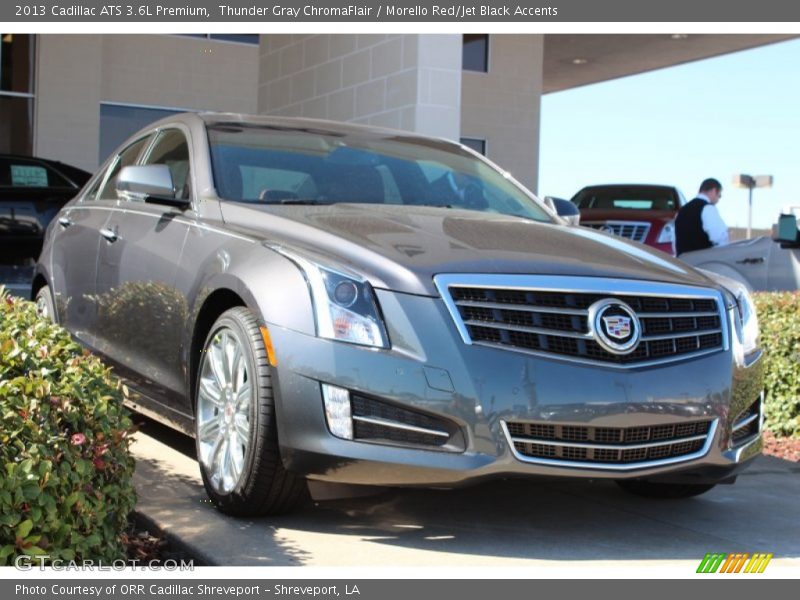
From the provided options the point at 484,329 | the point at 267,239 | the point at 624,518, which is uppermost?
the point at 267,239

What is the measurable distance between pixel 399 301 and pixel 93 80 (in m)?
14.2

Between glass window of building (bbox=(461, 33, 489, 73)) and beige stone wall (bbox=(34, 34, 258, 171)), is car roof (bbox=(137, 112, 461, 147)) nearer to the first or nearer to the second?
beige stone wall (bbox=(34, 34, 258, 171))

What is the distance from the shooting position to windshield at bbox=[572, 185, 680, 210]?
1588 cm

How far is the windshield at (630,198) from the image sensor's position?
15883 millimetres

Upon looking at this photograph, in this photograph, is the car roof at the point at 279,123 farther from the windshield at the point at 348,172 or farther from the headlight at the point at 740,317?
the headlight at the point at 740,317

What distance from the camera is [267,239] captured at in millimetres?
4336

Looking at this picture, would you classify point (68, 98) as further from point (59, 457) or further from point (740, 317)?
point (59, 457)

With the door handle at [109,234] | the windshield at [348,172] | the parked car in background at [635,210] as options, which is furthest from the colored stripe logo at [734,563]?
the parked car in background at [635,210]

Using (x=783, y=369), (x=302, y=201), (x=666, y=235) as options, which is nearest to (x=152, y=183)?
(x=302, y=201)

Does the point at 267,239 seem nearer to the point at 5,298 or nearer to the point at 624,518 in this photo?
the point at 5,298

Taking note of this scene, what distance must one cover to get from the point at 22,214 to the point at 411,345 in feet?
24.8

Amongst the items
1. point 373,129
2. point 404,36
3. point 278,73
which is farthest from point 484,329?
point 278,73

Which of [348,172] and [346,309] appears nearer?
[346,309]

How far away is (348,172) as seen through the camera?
532 centimetres
